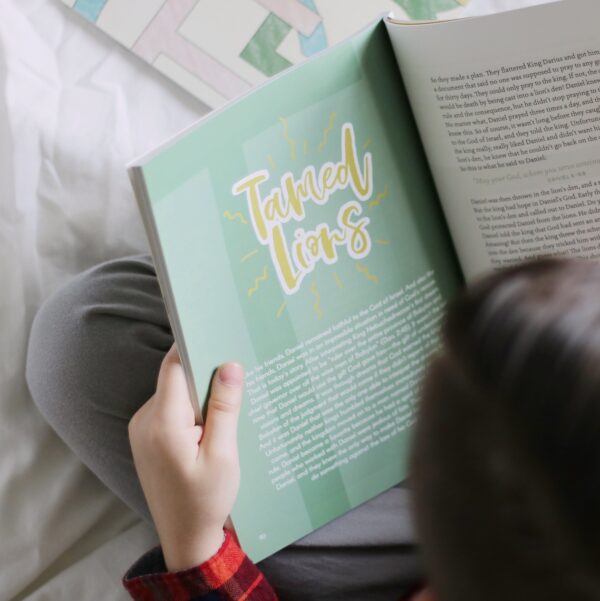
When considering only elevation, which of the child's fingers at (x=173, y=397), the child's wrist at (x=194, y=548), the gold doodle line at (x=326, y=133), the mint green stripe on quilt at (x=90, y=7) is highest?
the mint green stripe on quilt at (x=90, y=7)

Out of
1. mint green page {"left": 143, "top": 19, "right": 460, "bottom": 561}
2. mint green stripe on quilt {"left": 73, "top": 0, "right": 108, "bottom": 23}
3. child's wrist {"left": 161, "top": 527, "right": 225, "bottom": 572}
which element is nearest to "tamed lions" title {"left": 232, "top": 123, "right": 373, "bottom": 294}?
mint green page {"left": 143, "top": 19, "right": 460, "bottom": 561}

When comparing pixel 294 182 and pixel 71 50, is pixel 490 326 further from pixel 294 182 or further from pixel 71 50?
pixel 71 50

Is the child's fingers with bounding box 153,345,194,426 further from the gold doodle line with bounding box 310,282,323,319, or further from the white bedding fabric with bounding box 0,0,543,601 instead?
the white bedding fabric with bounding box 0,0,543,601

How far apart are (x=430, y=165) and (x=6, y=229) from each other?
0.35 m

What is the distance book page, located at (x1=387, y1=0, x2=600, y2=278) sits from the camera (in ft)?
1.67

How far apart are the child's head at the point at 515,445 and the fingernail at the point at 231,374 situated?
0.60ft

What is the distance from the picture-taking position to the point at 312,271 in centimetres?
54

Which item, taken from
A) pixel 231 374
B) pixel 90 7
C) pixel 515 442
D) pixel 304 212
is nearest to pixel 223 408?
pixel 231 374

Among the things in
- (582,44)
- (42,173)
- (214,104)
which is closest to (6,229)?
(42,173)

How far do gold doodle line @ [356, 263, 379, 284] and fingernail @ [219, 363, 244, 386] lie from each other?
0.10 metres

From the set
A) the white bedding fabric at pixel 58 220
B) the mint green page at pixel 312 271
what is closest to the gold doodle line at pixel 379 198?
the mint green page at pixel 312 271

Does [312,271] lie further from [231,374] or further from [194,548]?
[194,548]

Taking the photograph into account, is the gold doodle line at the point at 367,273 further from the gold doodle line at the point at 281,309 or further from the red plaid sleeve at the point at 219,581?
the red plaid sleeve at the point at 219,581

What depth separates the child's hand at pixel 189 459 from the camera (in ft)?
1.69
